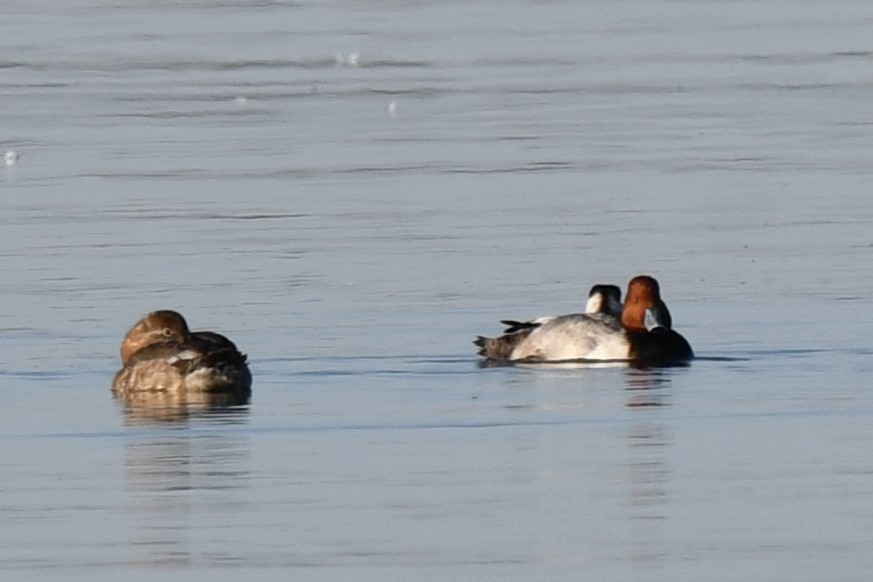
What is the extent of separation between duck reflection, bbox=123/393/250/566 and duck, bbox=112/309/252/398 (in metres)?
0.09

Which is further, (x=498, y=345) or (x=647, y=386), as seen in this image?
(x=498, y=345)

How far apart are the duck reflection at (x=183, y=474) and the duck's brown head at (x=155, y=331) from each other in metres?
0.67

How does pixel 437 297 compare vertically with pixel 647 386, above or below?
above

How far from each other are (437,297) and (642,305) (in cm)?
159

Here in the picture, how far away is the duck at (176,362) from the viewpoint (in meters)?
14.9

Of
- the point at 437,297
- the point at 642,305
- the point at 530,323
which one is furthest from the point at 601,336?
the point at 437,297

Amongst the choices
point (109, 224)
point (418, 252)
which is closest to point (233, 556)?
point (418, 252)

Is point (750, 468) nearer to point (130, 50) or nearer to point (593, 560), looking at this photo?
point (593, 560)

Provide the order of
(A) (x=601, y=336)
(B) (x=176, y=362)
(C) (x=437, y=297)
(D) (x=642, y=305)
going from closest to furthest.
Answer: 1. (B) (x=176, y=362)
2. (D) (x=642, y=305)
3. (A) (x=601, y=336)
4. (C) (x=437, y=297)

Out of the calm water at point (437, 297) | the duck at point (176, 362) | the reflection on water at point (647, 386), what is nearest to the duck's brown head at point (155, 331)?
the duck at point (176, 362)

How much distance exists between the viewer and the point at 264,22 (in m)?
43.1

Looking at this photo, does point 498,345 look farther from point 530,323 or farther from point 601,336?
point 601,336

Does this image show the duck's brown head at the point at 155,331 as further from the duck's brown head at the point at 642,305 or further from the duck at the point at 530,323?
the duck's brown head at the point at 642,305

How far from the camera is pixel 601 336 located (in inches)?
666
